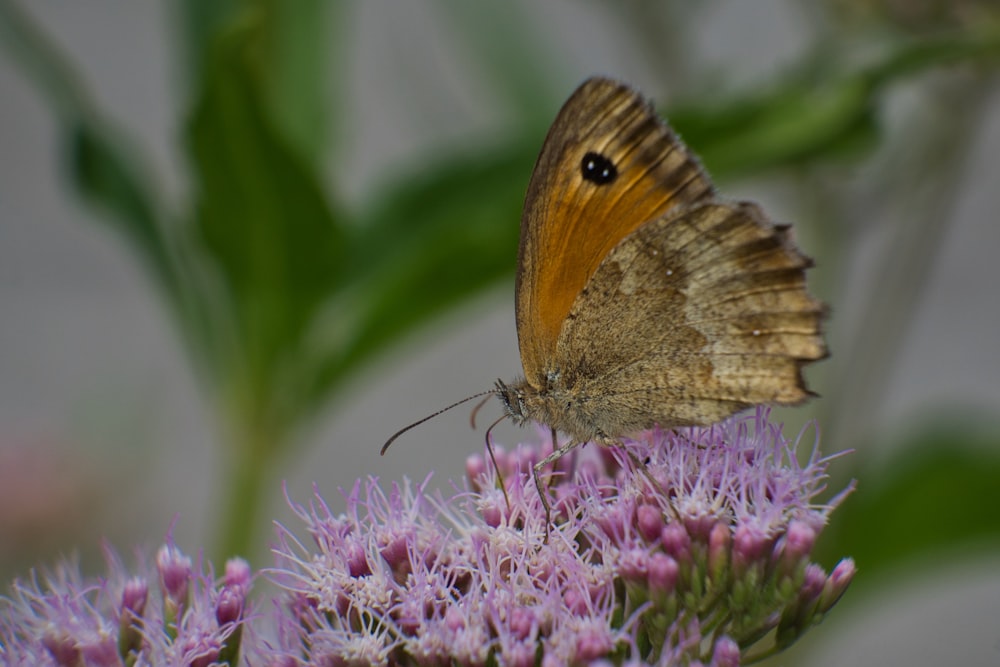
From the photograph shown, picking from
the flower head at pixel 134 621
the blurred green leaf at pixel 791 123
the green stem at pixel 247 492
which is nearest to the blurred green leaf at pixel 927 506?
the blurred green leaf at pixel 791 123

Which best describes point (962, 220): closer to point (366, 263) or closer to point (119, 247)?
point (119, 247)

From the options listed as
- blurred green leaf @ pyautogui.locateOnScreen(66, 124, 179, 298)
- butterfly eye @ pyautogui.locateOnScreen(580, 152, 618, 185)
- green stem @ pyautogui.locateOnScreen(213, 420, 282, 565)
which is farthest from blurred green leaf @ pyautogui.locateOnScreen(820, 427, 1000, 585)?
blurred green leaf @ pyautogui.locateOnScreen(66, 124, 179, 298)

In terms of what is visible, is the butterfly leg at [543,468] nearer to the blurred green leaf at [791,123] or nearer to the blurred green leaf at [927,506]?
the blurred green leaf at [791,123]

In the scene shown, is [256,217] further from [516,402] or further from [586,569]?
[586,569]

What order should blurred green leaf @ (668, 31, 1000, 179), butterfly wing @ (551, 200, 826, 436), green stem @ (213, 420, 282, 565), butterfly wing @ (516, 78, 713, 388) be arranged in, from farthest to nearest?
green stem @ (213, 420, 282, 565), blurred green leaf @ (668, 31, 1000, 179), butterfly wing @ (516, 78, 713, 388), butterfly wing @ (551, 200, 826, 436)

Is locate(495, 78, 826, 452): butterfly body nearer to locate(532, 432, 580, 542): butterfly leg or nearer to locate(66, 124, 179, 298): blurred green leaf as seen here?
locate(532, 432, 580, 542): butterfly leg

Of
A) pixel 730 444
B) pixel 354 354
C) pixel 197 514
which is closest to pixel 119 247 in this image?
pixel 197 514

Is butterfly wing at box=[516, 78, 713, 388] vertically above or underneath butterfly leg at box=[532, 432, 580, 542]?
above

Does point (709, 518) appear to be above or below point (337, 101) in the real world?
below
